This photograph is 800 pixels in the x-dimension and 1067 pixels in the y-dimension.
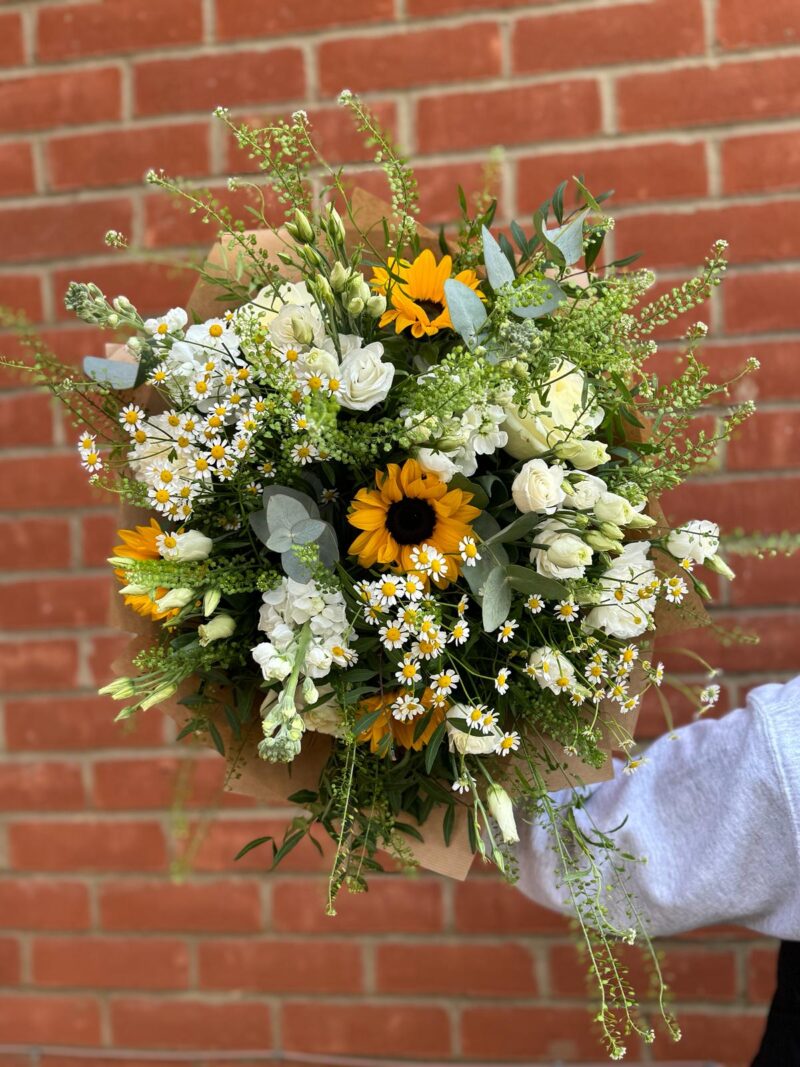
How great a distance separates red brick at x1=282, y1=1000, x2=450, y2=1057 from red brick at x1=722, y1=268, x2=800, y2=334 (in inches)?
40.5

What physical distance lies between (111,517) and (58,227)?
0.41m

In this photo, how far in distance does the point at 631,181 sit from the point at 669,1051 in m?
1.16

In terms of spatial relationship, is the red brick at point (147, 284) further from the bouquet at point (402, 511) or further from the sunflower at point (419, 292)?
the sunflower at point (419, 292)

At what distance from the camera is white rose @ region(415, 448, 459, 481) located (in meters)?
0.68

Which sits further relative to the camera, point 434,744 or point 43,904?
point 43,904

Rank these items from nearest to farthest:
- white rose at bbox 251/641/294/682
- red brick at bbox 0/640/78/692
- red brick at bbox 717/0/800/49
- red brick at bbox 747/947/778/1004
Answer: white rose at bbox 251/641/294/682
red brick at bbox 717/0/800/49
red brick at bbox 747/947/778/1004
red brick at bbox 0/640/78/692

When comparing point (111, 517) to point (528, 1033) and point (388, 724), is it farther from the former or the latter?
point (528, 1033)

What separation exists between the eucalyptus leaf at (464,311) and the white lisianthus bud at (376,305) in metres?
0.05

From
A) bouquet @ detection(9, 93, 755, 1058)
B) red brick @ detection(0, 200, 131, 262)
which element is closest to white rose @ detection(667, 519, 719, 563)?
bouquet @ detection(9, 93, 755, 1058)

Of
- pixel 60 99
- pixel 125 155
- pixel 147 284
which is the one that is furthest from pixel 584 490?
pixel 60 99

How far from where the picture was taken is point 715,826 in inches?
33.4

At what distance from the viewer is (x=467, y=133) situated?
1.21 meters

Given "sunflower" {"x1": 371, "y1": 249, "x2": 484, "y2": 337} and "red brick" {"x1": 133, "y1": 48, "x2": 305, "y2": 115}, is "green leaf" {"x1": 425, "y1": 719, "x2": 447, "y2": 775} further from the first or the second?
"red brick" {"x1": 133, "y1": 48, "x2": 305, "y2": 115}

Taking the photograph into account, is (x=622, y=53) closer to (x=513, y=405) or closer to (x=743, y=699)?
(x=513, y=405)
